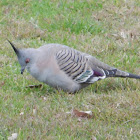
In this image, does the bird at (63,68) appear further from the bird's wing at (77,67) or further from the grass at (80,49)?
the grass at (80,49)

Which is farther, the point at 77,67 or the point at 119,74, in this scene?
the point at 119,74

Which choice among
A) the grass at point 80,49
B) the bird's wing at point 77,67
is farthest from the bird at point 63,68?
the grass at point 80,49

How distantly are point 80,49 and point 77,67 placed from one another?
141 cm

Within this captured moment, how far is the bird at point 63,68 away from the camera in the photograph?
5.32 meters

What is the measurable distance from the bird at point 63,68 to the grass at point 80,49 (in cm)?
15

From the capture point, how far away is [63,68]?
541cm

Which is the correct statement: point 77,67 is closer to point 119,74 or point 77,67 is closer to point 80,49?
point 119,74

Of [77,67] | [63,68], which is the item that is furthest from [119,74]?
[63,68]

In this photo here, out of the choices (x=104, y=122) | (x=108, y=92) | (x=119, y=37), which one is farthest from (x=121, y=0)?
(x=104, y=122)

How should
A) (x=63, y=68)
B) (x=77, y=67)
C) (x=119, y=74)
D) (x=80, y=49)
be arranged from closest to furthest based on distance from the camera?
(x=63, y=68) → (x=77, y=67) → (x=119, y=74) → (x=80, y=49)

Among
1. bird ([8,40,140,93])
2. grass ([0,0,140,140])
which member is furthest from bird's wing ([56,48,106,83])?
grass ([0,0,140,140])

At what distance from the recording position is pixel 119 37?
748cm

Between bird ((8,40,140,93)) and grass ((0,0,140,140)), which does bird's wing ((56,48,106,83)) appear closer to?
bird ((8,40,140,93))

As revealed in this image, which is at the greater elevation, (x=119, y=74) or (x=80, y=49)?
(x=119, y=74)
